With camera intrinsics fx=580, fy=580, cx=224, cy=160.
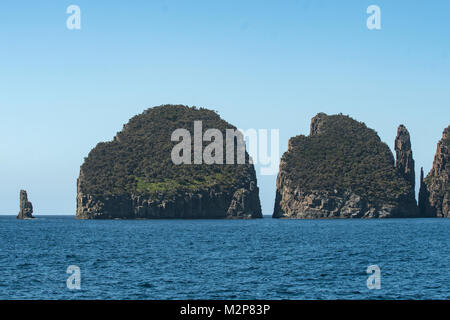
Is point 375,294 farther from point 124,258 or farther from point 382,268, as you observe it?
point 124,258

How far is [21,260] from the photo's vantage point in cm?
6225

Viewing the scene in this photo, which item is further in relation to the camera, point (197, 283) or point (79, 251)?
point (79, 251)

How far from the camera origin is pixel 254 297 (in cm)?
3678

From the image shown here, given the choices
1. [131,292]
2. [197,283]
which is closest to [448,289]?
[197,283]
